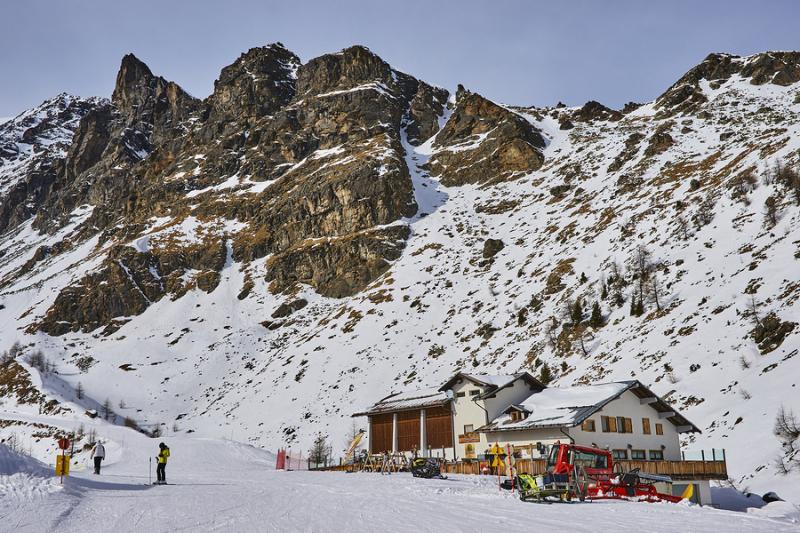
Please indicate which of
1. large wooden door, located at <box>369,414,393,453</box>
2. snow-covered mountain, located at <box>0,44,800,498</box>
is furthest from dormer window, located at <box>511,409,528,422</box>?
large wooden door, located at <box>369,414,393,453</box>

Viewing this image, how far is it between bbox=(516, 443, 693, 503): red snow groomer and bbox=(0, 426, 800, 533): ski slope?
85cm

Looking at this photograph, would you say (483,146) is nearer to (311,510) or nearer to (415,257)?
(415,257)

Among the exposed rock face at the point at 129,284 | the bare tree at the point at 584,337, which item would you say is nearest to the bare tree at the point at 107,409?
the exposed rock face at the point at 129,284

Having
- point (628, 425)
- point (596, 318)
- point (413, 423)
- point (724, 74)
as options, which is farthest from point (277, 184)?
point (628, 425)

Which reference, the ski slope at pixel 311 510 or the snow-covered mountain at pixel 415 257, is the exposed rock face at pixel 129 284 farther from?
the ski slope at pixel 311 510

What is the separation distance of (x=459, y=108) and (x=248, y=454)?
121m

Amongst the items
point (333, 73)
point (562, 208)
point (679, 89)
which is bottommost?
point (562, 208)

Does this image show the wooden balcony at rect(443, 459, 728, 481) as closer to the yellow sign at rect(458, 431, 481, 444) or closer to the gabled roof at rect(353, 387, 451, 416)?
the yellow sign at rect(458, 431, 481, 444)

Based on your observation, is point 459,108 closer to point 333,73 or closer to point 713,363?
point 333,73

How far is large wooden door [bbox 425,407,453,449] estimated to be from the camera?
42000 mm

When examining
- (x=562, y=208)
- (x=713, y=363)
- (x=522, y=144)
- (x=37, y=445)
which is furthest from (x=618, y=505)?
(x=522, y=144)

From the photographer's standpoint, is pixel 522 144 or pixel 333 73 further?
pixel 333 73

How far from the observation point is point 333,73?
166375mm

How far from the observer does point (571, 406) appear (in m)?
33.4
